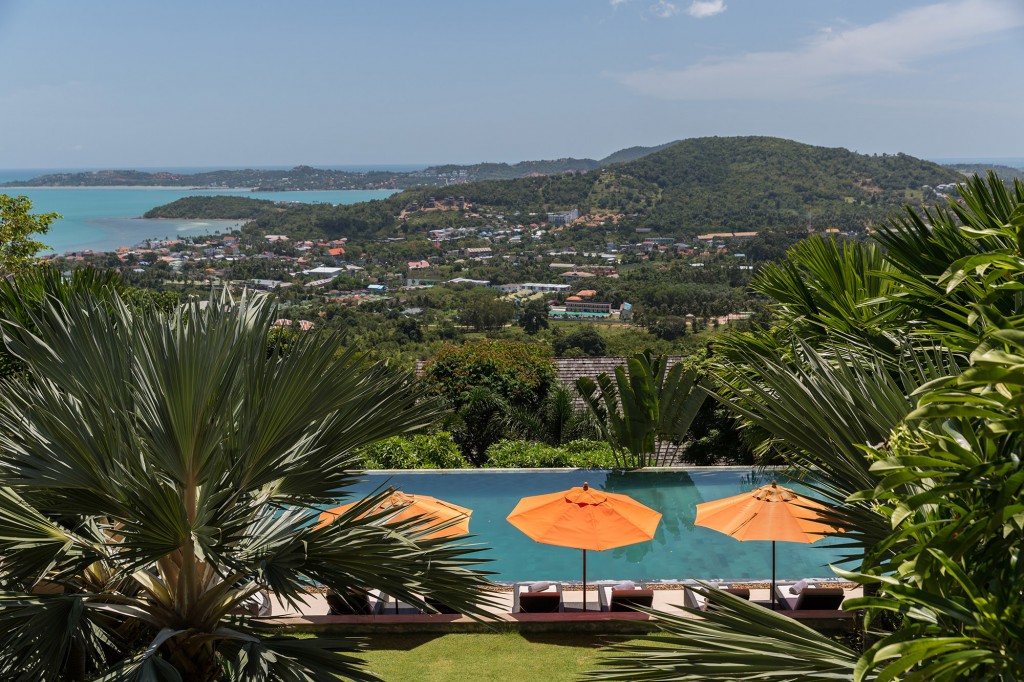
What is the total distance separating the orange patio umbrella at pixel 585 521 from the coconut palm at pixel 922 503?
4.56 m

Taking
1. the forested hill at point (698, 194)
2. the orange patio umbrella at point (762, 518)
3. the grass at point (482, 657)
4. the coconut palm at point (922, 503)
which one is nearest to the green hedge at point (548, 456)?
the orange patio umbrella at point (762, 518)

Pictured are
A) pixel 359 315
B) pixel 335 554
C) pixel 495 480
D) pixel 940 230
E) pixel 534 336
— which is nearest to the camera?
pixel 335 554

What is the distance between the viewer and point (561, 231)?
13775 cm

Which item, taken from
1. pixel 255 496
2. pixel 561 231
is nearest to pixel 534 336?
pixel 255 496

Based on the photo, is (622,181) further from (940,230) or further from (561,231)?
(940,230)

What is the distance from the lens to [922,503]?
6.80 ft

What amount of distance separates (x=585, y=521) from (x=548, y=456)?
6.24 meters

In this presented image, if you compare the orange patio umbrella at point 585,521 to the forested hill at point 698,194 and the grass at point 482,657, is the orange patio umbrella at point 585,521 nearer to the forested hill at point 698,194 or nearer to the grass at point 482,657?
the grass at point 482,657

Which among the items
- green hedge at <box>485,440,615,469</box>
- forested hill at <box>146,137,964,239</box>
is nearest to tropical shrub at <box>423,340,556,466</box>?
green hedge at <box>485,440,615,469</box>

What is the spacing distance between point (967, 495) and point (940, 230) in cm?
290

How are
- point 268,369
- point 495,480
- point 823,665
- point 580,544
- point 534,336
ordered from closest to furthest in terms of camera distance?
point 823,665 → point 268,369 → point 580,544 → point 495,480 → point 534,336

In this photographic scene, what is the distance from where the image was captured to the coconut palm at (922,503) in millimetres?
1948

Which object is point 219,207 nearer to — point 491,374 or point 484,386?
point 491,374

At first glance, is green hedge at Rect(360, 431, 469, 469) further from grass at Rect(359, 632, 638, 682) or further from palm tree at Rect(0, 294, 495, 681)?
palm tree at Rect(0, 294, 495, 681)
